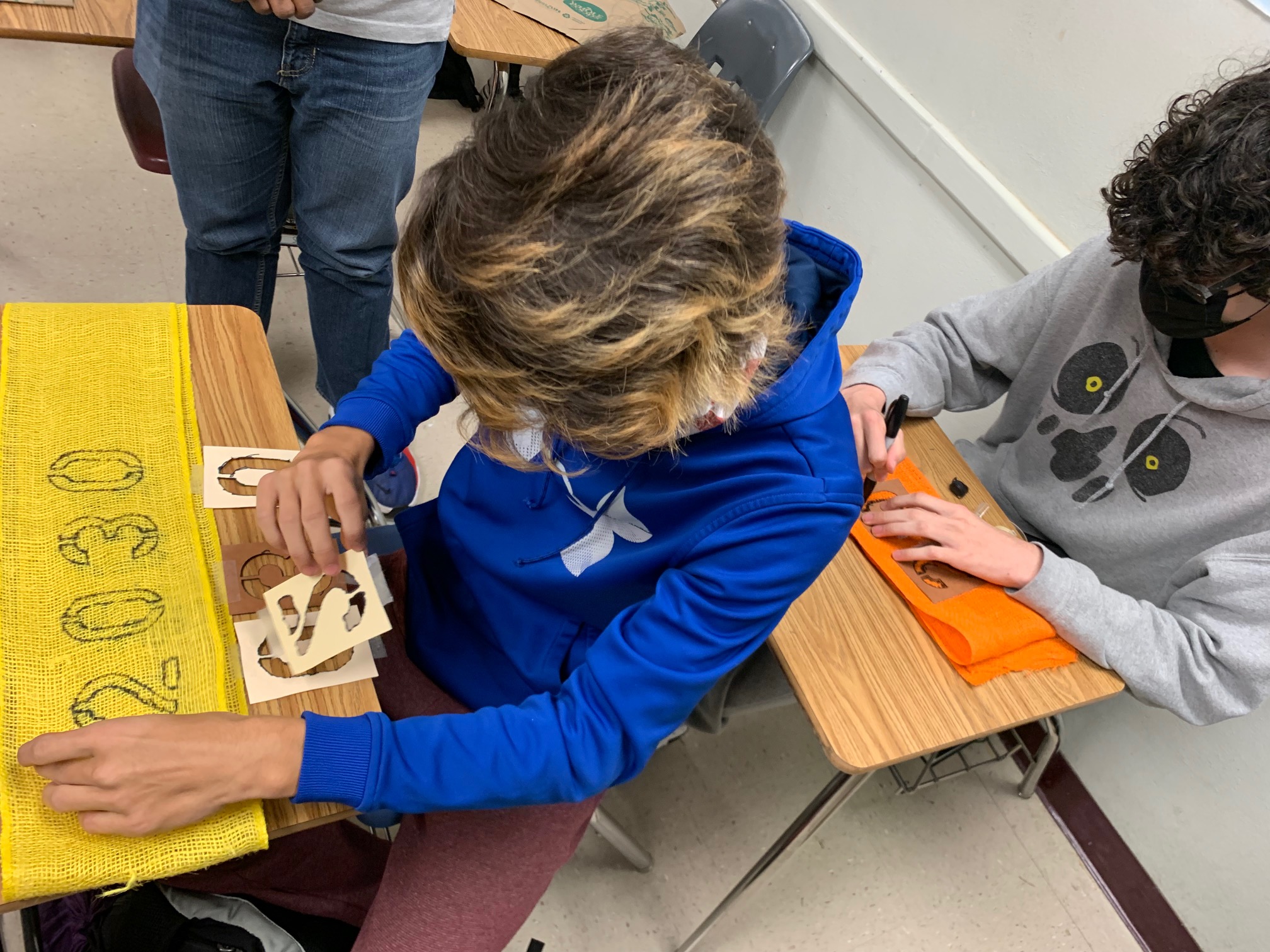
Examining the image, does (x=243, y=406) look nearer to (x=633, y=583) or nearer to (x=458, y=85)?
(x=633, y=583)

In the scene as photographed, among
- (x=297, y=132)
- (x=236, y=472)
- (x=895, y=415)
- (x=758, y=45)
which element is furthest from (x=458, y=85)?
(x=236, y=472)

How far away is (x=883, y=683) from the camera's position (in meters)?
0.98

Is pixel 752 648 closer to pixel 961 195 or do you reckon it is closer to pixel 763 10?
pixel 961 195

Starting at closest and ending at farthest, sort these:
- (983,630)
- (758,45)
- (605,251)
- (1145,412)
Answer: (605,251)
(983,630)
(1145,412)
(758,45)

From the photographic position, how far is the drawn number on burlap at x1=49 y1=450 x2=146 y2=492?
767 mm

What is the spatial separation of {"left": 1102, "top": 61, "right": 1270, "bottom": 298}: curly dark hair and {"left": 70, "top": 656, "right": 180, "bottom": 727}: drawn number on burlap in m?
1.21

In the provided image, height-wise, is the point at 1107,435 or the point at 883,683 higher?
the point at 1107,435

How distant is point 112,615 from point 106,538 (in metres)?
0.09

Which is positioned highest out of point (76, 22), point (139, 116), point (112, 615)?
point (112, 615)

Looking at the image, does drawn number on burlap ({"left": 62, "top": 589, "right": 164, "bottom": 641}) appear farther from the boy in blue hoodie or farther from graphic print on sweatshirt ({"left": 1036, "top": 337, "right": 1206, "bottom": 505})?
graphic print on sweatshirt ({"left": 1036, "top": 337, "right": 1206, "bottom": 505})

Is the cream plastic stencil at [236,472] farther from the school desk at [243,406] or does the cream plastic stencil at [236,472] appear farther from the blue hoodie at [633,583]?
the blue hoodie at [633,583]

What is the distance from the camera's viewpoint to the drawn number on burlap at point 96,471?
767mm

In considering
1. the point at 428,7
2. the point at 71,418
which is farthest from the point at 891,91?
the point at 71,418

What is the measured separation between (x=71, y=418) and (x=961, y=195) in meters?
1.76
